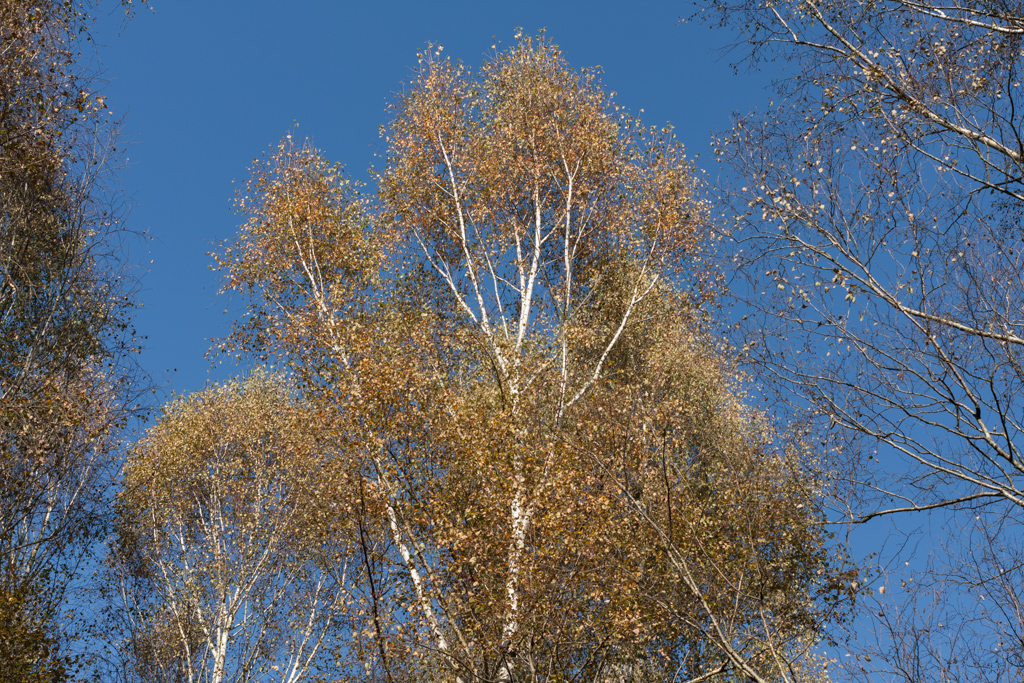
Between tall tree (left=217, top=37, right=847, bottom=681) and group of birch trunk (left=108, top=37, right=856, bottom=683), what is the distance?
0.28 ft

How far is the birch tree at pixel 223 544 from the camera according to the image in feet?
61.6

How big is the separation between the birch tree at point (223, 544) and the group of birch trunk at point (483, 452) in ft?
0.29

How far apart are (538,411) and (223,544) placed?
11046 millimetres

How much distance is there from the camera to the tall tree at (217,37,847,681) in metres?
12.1

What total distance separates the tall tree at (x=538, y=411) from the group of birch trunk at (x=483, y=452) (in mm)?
86

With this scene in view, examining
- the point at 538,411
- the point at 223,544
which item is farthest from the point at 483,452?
the point at 223,544

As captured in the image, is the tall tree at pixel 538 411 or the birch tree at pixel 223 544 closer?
the tall tree at pixel 538 411

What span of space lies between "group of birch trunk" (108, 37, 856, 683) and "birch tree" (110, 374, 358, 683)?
9 centimetres

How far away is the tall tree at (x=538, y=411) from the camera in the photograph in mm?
12062

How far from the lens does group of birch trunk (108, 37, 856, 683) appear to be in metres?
12.6

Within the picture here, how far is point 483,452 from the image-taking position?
13.6 metres

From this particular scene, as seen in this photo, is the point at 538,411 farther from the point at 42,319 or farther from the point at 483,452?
the point at 42,319

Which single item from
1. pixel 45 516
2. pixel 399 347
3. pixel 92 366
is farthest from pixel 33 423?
pixel 399 347

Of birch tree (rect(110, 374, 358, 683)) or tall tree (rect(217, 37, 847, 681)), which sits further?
birch tree (rect(110, 374, 358, 683))
